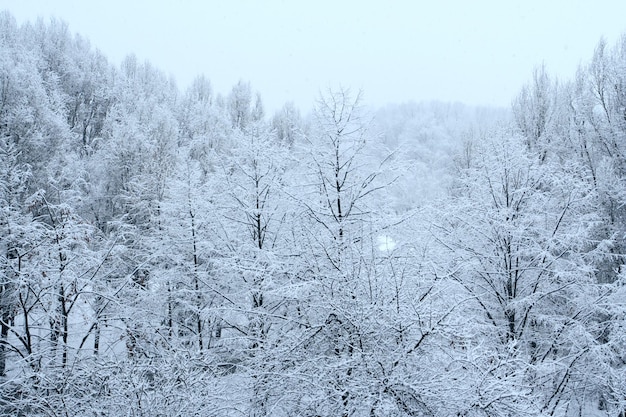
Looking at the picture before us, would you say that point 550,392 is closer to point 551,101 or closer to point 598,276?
point 598,276

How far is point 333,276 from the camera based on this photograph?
517cm

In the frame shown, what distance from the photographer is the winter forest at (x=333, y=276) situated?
4.69 meters

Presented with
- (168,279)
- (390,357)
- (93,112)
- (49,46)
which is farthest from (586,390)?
(49,46)

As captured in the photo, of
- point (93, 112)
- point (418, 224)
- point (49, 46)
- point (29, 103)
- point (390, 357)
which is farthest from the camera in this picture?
point (49, 46)

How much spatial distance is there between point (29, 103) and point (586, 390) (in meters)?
22.1

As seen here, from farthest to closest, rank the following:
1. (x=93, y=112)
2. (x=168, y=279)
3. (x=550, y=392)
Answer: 1. (x=93, y=112)
2. (x=168, y=279)
3. (x=550, y=392)

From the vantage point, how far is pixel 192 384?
5031 mm

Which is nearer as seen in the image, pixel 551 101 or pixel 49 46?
pixel 551 101

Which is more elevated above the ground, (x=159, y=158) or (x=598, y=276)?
(x=159, y=158)

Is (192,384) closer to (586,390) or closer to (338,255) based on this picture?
(338,255)

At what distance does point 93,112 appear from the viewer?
90.3ft

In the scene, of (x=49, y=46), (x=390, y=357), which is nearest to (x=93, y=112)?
(x=49, y=46)

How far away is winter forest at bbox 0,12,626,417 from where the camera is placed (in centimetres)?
469

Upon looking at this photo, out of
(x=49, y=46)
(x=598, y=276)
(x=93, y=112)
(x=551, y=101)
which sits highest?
(x=49, y=46)
